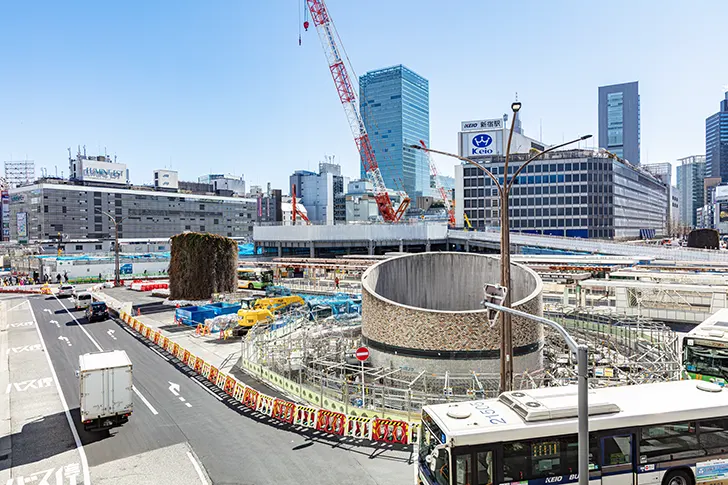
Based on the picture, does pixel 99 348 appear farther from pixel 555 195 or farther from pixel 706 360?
pixel 555 195

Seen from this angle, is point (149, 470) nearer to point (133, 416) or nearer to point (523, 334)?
point (133, 416)

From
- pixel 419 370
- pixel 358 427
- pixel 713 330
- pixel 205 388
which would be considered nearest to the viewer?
pixel 358 427

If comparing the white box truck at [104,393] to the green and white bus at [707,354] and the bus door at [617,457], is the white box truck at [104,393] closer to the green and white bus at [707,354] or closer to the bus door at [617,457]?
the bus door at [617,457]

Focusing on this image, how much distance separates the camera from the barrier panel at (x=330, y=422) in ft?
63.5

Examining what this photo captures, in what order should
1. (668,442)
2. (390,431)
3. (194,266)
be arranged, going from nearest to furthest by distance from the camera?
(668,442) < (390,431) < (194,266)

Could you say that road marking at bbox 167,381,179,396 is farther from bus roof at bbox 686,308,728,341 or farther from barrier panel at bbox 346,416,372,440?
bus roof at bbox 686,308,728,341

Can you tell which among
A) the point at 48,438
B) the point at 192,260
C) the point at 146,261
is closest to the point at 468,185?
the point at 146,261

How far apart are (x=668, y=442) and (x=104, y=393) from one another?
64.3ft

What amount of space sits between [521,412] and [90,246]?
532ft

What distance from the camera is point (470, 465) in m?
11.6

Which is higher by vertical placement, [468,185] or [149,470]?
[468,185]

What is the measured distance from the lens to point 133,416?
71.2 ft

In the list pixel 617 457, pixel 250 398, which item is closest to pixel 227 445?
pixel 250 398

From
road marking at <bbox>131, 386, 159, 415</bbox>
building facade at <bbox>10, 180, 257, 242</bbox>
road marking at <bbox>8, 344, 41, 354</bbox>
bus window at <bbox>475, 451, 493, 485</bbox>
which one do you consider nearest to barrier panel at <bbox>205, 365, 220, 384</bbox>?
road marking at <bbox>131, 386, 159, 415</bbox>
